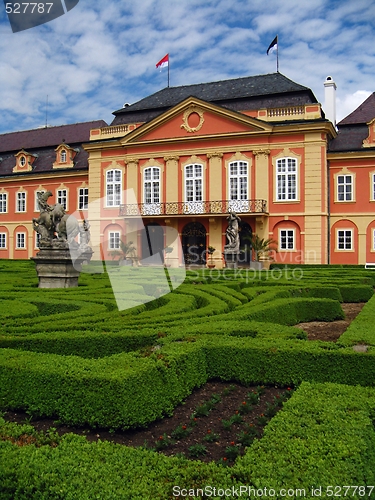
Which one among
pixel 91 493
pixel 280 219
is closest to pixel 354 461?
pixel 91 493

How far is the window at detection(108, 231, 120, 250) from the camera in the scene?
28922mm

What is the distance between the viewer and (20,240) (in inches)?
1308

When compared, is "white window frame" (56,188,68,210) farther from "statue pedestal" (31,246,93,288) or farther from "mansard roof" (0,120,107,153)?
"statue pedestal" (31,246,93,288)

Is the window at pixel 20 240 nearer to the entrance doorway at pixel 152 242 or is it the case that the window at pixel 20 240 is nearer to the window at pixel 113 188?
the window at pixel 113 188

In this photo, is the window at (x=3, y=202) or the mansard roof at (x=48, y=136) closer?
the mansard roof at (x=48, y=136)

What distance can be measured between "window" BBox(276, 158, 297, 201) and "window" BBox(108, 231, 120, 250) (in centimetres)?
979

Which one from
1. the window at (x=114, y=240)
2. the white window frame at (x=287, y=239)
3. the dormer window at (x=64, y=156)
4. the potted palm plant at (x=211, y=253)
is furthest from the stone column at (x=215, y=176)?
the dormer window at (x=64, y=156)

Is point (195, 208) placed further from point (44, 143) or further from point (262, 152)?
point (44, 143)

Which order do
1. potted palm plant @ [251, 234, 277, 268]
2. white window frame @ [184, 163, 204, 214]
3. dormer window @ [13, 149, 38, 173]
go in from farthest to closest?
dormer window @ [13, 149, 38, 173] → white window frame @ [184, 163, 204, 214] → potted palm plant @ [251, 234, 277, 268]

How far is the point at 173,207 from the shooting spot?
2688 centimetres

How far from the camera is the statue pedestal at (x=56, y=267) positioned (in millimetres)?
11688

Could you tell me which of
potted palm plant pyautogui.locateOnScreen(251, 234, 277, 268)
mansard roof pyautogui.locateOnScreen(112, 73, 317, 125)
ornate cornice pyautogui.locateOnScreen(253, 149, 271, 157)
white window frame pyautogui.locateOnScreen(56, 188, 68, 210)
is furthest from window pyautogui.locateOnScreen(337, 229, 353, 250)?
white window frame pyautogui.locateOnScreen(56, 188, 68, 210)

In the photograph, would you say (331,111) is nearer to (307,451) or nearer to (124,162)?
(124,162)

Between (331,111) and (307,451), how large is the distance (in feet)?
94.7
